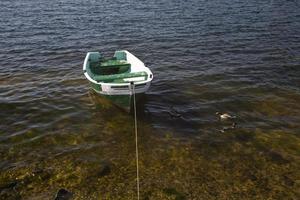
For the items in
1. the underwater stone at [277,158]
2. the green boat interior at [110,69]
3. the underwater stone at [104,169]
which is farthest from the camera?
the green boat interior at [110,69]

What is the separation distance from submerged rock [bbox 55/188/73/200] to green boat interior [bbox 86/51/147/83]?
8157mm

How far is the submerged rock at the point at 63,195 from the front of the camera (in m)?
12.1

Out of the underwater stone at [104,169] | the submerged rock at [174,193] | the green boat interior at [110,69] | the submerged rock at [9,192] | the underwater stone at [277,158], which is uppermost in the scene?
the green boat interior at [110,69]

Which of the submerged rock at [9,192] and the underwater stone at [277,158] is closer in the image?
the submerged rock at [9,192]

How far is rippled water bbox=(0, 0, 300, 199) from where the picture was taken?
43.0 ft

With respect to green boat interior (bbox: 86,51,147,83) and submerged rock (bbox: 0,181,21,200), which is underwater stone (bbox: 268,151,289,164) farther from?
submerged rock (bbox: 0,181,21,200)

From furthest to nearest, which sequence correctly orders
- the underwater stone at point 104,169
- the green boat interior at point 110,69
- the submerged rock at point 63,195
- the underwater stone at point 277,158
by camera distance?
1. the green boat interior at point 110,69
2. the underwater stone at point 277,158
3. the underwater stone at point 104,169
4. the submerged rock at point 63,195

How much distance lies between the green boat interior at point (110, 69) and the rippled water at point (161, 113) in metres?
1.48

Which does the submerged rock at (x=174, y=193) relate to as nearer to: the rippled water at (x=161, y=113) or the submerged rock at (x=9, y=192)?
the rippled water at (x=161, y=113)

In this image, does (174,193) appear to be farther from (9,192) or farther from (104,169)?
(9,192)

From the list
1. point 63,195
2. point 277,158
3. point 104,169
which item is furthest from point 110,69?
point 277,158

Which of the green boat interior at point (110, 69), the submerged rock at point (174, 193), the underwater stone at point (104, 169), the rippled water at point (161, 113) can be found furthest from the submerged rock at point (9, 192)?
the green boat interior at point (110, 69)

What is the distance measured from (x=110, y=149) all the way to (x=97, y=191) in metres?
3.02

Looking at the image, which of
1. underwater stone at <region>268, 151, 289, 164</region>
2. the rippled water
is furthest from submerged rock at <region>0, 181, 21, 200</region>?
underwater stone at <region>268, 151, 289, 164</region>
